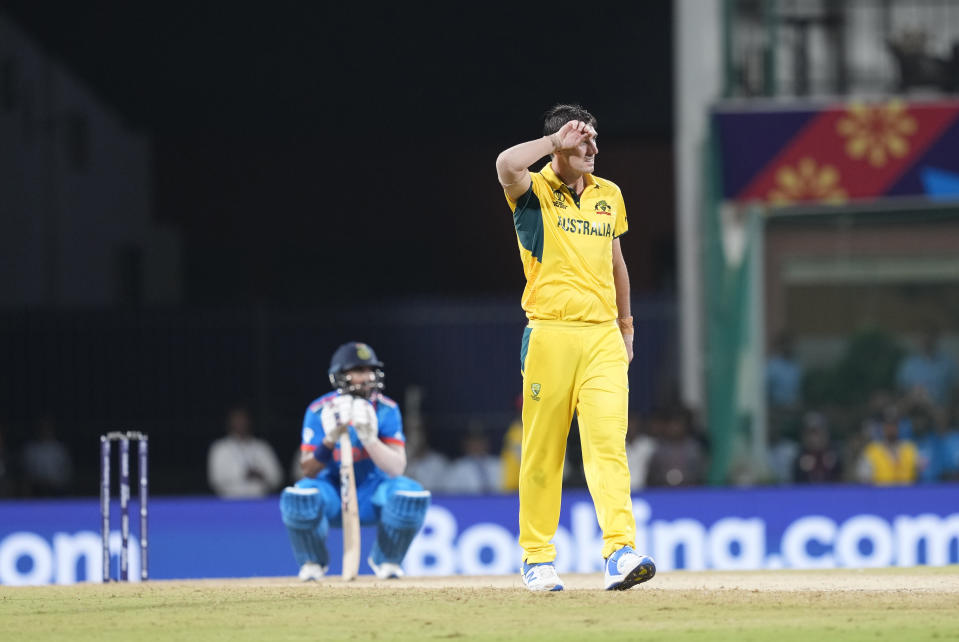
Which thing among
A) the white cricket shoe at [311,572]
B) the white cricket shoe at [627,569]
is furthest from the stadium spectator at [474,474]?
the white cricket shoe at [627,569]

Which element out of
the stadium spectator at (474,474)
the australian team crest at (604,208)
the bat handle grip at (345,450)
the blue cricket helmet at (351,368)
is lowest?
the stadium spectator at (474,474)

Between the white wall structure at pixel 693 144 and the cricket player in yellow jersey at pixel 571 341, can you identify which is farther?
the white wall structure at pixel 693 144

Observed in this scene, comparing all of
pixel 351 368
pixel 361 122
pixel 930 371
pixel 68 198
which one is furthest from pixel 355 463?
pixel 361 122

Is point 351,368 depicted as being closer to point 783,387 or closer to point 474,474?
point 474,474

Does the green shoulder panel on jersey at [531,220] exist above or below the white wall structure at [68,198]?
below

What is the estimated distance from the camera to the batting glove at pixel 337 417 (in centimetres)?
973

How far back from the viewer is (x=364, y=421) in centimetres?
973

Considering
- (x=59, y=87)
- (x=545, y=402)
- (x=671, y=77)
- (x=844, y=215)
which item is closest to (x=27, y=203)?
(x=59, y=87)

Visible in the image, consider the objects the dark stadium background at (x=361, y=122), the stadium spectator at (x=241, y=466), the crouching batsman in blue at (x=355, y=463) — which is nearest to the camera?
the crouching batsman in blue at (x=355, y=463)

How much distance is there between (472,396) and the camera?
20391 millimetres

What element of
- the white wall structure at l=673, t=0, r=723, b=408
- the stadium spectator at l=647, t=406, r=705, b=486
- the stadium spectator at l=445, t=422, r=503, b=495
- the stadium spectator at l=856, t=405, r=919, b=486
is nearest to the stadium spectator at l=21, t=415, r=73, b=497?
the stadium spectator at l=445, t=422, r=503, b=495

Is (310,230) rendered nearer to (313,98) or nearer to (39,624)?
(313,98)

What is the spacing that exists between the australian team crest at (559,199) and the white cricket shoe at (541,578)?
155 cm

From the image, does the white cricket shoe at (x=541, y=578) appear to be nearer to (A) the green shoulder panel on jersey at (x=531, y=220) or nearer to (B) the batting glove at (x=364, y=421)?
(A) the green shoulder panel on jersey at (x=531, y=220)
